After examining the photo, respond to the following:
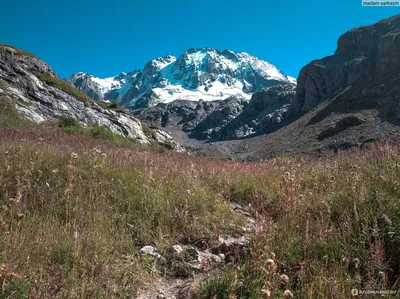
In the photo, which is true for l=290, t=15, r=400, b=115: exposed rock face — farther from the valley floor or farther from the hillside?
the valley floor

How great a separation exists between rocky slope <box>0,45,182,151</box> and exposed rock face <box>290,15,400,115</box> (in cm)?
7418

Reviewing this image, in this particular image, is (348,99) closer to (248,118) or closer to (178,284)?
(178,284)

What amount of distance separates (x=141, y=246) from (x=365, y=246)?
259 centimetres

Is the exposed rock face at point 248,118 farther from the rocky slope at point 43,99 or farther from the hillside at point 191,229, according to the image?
the hillside at point 191,229

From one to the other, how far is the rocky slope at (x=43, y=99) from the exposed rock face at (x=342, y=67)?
74183 mm

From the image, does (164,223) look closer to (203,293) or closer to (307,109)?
(203,293)

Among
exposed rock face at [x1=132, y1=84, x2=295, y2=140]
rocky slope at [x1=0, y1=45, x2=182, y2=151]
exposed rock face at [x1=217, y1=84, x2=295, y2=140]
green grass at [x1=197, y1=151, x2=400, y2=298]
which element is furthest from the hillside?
exposed rock face at [x1=217, y1=84, x2=295, y2=140]

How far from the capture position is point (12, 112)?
16781 mm

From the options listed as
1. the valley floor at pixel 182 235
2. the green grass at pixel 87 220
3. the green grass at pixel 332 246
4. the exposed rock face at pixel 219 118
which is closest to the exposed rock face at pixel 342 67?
the exposed rock face at pixel 219 118

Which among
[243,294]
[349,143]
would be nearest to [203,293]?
[243,294]

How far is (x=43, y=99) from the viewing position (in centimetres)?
2258

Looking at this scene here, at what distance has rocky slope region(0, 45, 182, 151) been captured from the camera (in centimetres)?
2022

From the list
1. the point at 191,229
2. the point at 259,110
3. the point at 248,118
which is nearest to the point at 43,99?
the point at 191,229

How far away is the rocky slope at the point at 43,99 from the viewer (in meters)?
20.2
